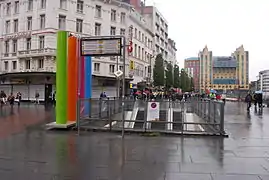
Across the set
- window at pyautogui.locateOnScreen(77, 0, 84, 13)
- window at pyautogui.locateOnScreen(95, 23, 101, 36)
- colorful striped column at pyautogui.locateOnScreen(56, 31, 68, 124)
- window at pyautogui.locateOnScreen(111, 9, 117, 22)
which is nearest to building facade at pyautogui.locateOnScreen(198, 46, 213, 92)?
window at pyautogui.locateOnScreen(111, 9, 117, 22)

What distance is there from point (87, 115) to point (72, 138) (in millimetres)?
2358

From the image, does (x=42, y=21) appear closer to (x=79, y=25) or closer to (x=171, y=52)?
(x=79, y=25)

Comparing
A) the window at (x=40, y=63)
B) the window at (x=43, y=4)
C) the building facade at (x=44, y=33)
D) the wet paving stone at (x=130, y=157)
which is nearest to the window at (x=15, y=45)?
the building facade at (x=44, y=33)

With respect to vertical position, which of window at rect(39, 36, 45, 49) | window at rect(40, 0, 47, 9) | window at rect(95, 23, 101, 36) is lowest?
window at rect(39, 36, 45, 49)

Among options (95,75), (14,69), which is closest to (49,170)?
(95,75)

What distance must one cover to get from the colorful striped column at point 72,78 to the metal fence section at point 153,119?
2.86 ft

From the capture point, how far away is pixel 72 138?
34.5ft

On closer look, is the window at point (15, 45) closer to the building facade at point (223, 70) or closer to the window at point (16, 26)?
the window at point (16, 26)

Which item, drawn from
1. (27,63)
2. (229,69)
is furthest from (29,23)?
(229,69)

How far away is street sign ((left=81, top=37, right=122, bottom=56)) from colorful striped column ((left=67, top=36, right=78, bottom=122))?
83cm

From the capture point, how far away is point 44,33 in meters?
38.2

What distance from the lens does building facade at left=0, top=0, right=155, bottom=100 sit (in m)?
38.2

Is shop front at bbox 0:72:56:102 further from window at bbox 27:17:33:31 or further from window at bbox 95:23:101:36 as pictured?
window at bbox 95:23:101:36

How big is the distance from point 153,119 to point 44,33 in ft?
99.0
